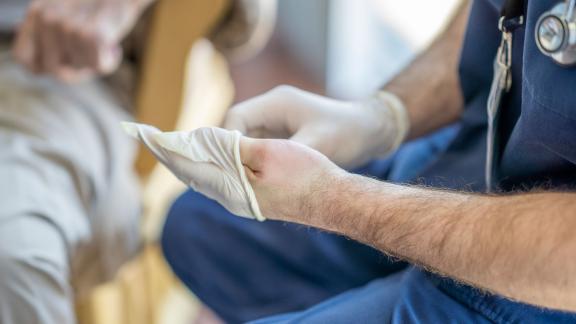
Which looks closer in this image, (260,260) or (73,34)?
(260,260)

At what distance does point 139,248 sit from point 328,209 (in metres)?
0.48

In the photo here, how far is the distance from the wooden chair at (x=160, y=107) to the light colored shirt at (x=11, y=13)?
0.18 meters

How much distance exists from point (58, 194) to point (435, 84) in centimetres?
45

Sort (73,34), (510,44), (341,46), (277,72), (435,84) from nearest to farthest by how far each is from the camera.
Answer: (510,44) → (435,84) → (73,34) → (341,46) → (277,72)

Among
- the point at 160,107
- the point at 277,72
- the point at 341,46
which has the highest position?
the point at 160,107

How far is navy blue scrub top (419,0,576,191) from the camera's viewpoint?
1.85 feet

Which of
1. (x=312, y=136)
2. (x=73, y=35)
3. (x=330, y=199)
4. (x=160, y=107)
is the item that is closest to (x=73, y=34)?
(x=73, y=35)

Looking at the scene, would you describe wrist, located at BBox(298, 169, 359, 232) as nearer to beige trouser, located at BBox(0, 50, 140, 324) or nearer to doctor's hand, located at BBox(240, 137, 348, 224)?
doctor's hand, located at BBox(240, 137, 348, 224)

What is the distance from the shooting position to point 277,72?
80.4 inches

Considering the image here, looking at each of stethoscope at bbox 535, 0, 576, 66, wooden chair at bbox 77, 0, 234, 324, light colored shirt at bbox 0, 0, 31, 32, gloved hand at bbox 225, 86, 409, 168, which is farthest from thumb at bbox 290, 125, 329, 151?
light colored shirt at bbox 0, 0, 31, 32

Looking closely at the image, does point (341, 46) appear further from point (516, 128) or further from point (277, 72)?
point (516, 128)

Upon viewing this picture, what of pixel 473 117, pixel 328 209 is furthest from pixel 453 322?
pixel 473 117

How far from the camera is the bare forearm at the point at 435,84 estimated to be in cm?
83

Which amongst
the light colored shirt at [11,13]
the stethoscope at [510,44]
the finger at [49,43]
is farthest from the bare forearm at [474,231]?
the light colored shirt at [11,13]
